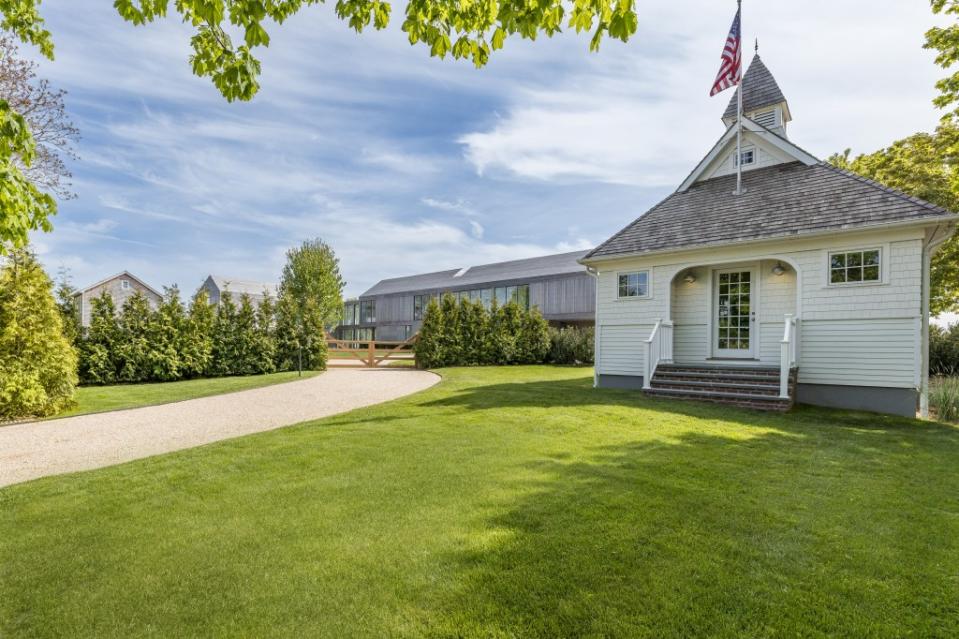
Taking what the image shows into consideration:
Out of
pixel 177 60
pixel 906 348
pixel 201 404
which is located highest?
pixel 177 60

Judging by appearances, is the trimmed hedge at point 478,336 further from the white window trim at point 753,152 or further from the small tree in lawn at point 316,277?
the small tree in lawn at point 316,277

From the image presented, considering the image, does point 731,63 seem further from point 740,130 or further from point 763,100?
point 763,100

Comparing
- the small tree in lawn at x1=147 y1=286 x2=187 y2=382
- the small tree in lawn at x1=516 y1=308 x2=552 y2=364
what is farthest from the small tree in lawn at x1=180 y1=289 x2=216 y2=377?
the small tree in lawn at x1=516 y1=308 x2=552 y2=364

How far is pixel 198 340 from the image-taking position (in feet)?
53.6

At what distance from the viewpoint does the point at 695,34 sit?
7305 millimetres

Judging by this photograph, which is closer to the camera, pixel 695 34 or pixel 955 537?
pixel 955 537

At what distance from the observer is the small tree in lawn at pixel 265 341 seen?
59.1ft

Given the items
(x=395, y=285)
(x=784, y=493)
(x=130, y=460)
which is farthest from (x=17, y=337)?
(x=395, y=285)

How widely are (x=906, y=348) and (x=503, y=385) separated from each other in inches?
342

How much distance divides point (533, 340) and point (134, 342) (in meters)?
15.2

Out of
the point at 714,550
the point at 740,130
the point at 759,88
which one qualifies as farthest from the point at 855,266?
the point at 714,550

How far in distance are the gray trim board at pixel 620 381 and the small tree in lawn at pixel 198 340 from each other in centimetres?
1335

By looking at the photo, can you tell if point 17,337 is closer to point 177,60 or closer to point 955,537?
point 177,60

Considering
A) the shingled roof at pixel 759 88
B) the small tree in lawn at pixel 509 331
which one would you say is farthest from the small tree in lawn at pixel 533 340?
the shingled roof at pixel 759 88
